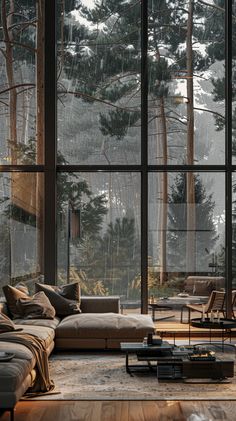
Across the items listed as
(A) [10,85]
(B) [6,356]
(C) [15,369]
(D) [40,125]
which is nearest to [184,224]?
(D) [40,125]

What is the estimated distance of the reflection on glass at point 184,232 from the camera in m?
10.5

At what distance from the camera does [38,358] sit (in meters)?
6.47

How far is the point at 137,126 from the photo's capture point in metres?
10.6

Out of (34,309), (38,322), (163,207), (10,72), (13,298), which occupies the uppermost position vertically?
(10,72)

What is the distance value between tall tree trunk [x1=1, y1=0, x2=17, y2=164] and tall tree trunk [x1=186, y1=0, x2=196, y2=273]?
2.65m

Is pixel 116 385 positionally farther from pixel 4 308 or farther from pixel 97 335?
pixel 4 308

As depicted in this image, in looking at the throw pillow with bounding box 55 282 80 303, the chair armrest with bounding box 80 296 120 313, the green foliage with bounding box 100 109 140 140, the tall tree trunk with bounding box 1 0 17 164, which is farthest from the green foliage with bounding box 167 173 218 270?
the tall tree trunk with bounding box 1 0 17 164

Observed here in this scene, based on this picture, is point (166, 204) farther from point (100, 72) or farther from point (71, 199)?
point (100, 72)

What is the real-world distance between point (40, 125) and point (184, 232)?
273 cm

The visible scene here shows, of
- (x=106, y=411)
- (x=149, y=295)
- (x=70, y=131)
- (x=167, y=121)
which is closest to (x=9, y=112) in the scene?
(x=70, y=131)

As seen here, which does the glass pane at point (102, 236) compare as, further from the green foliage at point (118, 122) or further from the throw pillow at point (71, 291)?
the throw pillow at point (71, 291)

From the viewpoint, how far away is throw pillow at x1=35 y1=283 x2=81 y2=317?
938cm

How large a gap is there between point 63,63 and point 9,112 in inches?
44.4

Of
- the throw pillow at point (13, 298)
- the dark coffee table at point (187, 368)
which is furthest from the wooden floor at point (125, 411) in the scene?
the throw pillow at point (13, 298)
